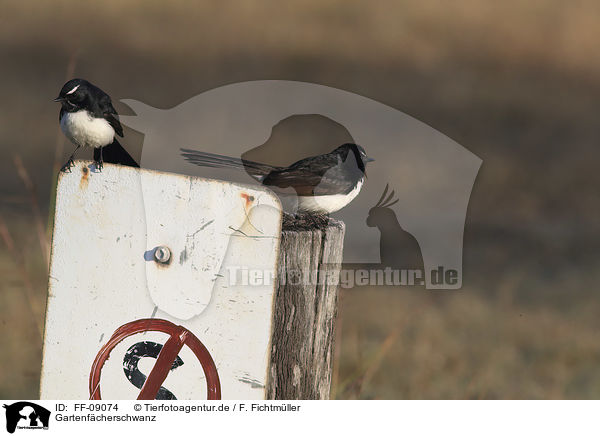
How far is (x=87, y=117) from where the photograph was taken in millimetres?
3545

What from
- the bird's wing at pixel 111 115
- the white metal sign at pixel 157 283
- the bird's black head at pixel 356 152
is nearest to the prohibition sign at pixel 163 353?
the white metal sign at pixel 157 283

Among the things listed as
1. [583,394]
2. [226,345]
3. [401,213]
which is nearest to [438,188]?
[401,213]

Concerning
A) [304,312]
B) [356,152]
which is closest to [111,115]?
[356,152]

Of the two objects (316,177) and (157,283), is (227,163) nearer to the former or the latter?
(316,177)

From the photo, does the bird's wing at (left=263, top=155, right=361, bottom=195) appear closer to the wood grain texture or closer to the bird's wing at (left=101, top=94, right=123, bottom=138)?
the bird's wing at (left=101, top=94, right=123, bottom=138)

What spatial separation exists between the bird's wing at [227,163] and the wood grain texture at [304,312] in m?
1.12

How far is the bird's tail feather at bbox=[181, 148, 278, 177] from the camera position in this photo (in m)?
3.60

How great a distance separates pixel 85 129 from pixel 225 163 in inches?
26.9

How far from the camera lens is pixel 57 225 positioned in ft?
7.59

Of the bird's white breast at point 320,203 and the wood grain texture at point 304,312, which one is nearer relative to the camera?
the wood grain texture at point 304,312

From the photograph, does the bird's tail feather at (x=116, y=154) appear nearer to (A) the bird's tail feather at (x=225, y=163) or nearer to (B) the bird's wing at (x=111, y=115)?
(B) the bird's wing at (x=111, y=115)

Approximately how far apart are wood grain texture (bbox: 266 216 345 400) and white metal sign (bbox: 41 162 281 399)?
15cm

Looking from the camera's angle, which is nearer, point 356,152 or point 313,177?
point 313,177
